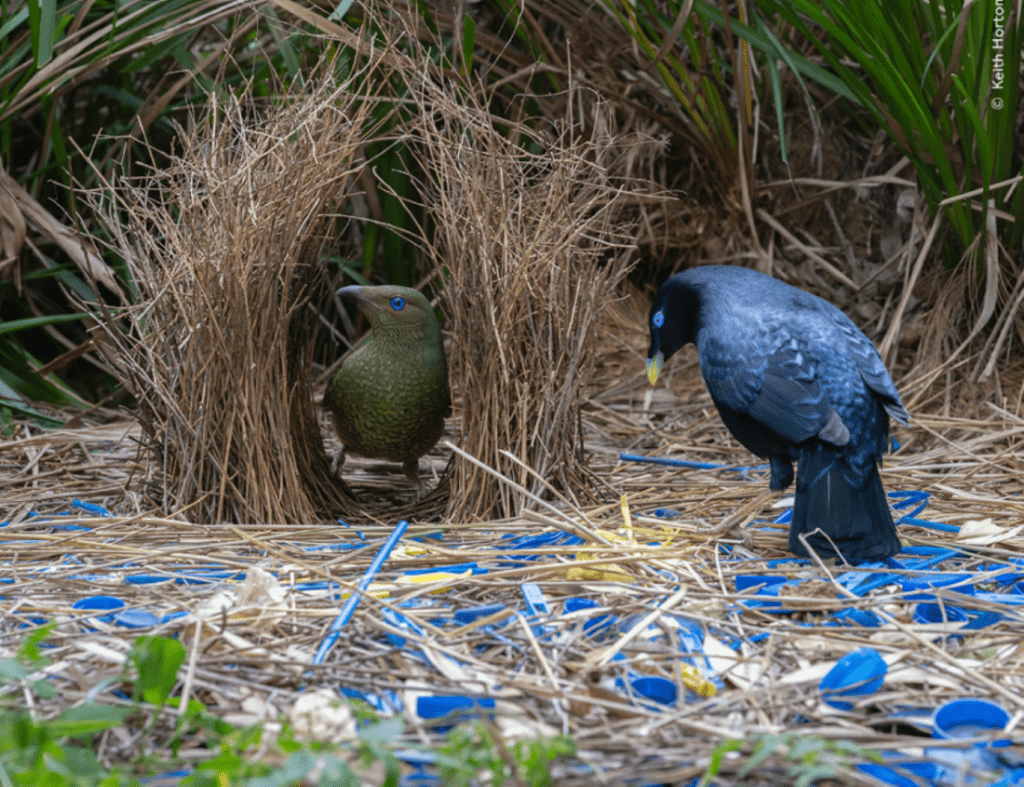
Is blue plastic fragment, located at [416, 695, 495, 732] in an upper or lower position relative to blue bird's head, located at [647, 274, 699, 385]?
lower

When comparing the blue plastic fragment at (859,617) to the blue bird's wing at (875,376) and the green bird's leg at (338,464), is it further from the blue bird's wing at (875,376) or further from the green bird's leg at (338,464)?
the green bird's leg at (338,464)

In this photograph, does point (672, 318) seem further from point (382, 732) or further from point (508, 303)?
point (382, 732)

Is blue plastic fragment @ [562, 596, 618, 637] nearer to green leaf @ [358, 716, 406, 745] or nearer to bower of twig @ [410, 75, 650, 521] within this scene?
green leaf @ [358, 716, 406, 745]

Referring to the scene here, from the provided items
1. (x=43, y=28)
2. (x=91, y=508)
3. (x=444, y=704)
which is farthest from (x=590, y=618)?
(x=43, y=28)

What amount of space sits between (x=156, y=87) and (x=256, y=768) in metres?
3.18

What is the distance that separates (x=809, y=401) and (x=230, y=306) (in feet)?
4.48

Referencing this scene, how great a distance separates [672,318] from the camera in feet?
8.03

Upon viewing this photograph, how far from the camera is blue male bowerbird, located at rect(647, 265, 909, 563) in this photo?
1.96 meters

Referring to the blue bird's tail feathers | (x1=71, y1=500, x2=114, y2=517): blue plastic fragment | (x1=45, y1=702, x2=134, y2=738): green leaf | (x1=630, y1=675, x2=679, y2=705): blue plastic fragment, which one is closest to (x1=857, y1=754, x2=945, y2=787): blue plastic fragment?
(x1=630, y1=675, x2=679, y2=705): blue plastic fragment

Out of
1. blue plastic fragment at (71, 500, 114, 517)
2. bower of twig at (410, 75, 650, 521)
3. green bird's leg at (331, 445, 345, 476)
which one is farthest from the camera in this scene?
green bird's leg at (331, 445, 345, 476)

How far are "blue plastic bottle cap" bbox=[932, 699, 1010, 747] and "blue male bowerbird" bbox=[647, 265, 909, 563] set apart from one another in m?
0.66

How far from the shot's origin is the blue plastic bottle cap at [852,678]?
137 centimetres

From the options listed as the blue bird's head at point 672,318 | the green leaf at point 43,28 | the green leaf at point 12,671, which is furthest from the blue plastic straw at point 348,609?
the green leaf at point 43,28

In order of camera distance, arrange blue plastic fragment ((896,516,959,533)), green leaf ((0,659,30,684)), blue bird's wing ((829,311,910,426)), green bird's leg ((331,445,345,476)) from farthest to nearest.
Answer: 1. green bird's leg ((331,445,345,476))
2. blue plastic fragment ((896,516,959,533))
3. blue bird's wing ((829,311,910,426))
4. green leaf ((0,659,30,684))
